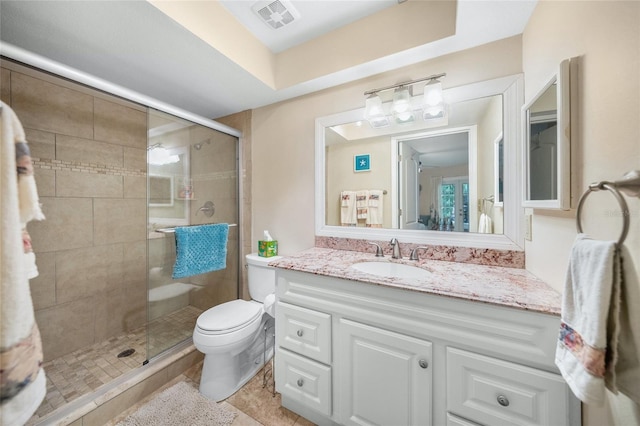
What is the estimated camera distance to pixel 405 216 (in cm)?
150

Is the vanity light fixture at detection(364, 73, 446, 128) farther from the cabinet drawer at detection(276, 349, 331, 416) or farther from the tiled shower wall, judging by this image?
the tiled shower wall

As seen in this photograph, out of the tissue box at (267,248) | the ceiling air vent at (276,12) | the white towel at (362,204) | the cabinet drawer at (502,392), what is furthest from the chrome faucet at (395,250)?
the ceiling air vent at (276,12)

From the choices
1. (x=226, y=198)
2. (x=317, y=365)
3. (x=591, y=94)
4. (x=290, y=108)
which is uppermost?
(x=290, y=108)

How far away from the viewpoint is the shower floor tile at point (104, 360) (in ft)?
4.47

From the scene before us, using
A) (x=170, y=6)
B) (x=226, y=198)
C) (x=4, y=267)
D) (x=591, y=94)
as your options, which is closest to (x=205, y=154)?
(x=226, y=198)

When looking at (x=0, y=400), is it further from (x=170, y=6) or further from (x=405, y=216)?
(x=405, y=216)

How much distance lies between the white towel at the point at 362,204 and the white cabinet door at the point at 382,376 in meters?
0.76

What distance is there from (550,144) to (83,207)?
2.86 meters

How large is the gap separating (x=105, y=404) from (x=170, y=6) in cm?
208

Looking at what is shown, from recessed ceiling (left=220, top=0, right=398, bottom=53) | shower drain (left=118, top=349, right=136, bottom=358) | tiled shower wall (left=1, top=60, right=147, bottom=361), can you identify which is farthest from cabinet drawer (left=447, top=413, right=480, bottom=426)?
tiled shower wall (left=1, top=60, right=147, bottom=361)

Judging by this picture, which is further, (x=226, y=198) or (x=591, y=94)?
(x=226, y=198)

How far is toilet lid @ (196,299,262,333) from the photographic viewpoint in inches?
55.7

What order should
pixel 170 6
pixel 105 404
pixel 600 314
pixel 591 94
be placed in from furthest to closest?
pixel 105 404 → pixel 170 6 → pixel 591 94 → pixel 600 314

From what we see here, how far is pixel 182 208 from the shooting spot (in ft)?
6.37
